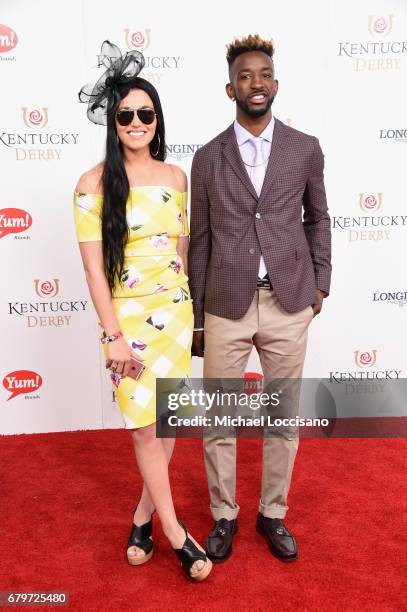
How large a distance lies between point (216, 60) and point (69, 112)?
2.76 feet

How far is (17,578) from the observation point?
214 centimetres

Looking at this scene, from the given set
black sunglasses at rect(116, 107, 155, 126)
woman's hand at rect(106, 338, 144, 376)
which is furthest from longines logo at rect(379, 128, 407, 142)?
woman's hand at rect(106, 338, 144, 376)

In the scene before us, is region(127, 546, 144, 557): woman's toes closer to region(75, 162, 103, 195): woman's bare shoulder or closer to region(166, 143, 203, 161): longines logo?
region(75, 162, 103, 195): woman's bare shoulder

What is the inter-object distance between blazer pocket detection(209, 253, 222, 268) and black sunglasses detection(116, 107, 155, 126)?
516mm

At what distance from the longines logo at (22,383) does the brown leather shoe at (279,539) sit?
1724 millimetres

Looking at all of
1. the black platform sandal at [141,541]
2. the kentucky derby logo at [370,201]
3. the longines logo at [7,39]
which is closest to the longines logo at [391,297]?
the kentucky derby logo at [370,201]

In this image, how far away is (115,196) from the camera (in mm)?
1881

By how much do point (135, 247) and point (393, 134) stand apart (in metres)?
2.07

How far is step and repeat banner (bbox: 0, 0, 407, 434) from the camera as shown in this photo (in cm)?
314

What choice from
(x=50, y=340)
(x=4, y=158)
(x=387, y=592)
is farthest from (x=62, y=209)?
(x=387, y=592)

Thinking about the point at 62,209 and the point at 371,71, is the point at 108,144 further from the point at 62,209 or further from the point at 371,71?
the point at 371,71

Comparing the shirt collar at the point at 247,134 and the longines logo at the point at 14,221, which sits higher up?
the shirt collar at the point at 247,134

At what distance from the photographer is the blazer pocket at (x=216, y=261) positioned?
2119 mm

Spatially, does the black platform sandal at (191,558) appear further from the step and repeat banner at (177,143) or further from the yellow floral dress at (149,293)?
the step and repeat banner at (177,143)
